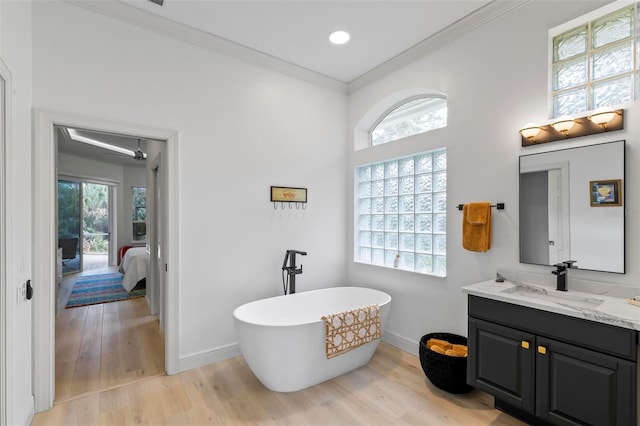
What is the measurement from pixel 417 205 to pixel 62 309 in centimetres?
491

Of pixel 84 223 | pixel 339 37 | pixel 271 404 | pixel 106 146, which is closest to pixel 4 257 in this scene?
pixel 271 404

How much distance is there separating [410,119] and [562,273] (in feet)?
6.73

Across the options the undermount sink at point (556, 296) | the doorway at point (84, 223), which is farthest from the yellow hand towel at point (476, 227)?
the doorway at point (84, 223)

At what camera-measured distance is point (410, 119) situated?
3418 millimetres

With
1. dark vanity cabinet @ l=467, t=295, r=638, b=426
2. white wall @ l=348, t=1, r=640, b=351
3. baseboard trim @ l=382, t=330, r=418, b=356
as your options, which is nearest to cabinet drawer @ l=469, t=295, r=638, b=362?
dark vanity cabinet @ l=467, t=295, r=638, b=426

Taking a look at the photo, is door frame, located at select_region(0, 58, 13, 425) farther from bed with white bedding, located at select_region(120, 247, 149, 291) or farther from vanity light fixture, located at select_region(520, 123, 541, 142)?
bed with white bedding, located at select_region(120, 247, 149, 291)

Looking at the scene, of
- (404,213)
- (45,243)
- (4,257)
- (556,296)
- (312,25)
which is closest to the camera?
(4,257)

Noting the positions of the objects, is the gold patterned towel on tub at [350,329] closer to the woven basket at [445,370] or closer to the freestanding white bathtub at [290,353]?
the freestanding white bathtub at [290,353]

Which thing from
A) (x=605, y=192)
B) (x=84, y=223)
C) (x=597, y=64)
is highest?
(x=597, y=64)

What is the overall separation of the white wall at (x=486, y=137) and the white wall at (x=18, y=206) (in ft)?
9.65

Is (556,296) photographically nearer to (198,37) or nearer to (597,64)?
(597,64)

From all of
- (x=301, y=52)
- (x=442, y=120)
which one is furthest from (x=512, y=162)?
(x=301, y=52)

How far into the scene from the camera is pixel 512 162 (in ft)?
7.88

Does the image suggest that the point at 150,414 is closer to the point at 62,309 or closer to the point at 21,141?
the point at 21,141
